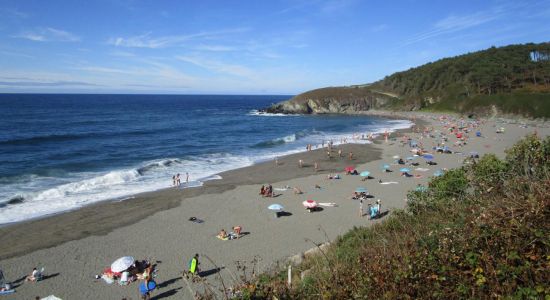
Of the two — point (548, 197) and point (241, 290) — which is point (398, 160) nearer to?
point (548, 197)

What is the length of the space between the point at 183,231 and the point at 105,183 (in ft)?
41.0

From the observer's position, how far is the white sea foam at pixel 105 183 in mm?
22219

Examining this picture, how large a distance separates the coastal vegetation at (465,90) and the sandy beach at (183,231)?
48441 mm

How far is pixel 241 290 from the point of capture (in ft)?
14.6

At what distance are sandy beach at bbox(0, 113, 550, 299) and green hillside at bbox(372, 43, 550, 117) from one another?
48290 mm

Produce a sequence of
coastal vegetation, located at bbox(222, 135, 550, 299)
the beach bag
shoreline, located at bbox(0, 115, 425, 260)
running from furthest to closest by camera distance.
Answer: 1. shoreline, located at bbox(0, 115, 425, 260)
2. the beach bag
3. coastal vegetation, located at bbox(222, 135, 550, 299)

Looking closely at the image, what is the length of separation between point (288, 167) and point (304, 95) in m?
78.1

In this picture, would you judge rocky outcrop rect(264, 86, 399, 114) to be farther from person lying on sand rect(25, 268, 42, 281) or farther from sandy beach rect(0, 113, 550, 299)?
person lying on sand rect(25, 268, 42, 281)

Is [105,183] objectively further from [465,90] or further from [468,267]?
[465,90]

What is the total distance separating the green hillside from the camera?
66.3m

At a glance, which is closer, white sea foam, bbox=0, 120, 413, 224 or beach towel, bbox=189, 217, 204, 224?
beach towel, bbox=189, 217, 204, 224

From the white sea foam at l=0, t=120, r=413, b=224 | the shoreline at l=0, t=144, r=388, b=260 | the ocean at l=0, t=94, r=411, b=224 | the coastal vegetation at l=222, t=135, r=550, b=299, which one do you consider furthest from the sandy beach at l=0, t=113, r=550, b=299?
the coastal vegetation at l=222, t=135, r=550, b=299

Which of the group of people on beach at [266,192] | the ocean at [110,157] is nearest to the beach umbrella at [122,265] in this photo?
the ocean at [110,157]

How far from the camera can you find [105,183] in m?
27.9
